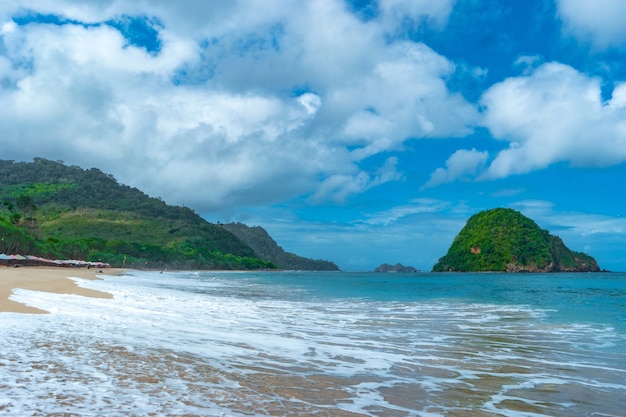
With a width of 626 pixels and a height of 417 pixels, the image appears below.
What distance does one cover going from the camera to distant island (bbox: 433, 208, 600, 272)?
168m

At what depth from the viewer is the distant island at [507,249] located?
168 m

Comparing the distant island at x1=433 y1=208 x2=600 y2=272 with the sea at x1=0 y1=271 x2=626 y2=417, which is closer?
the sea at x1=0 y1=271 x2=626 y2=417

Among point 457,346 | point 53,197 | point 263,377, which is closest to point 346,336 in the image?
point 457,346

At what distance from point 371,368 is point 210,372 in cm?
302

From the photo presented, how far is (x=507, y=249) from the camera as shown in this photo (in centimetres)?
16975

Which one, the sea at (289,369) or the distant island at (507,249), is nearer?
the sea at (289,369)

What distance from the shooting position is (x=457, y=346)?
1227 centimetres

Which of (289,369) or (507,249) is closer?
(289,369)

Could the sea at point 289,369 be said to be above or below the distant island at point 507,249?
below

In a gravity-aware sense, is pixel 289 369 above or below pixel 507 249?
below

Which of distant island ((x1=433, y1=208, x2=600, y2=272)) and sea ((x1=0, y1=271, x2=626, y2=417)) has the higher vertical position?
distant island ((x1=433, y1=208, x2=600, y2=272))

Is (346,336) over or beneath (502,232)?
beneath

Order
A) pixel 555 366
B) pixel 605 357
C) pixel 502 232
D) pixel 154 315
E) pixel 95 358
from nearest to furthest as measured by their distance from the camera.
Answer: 1. pixel 95 358
2. pixel 555 366
3. pixel 605 357
4. pixel 154 315
5. pixel 502 232

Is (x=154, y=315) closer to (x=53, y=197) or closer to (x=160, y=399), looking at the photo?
(x=160, y=399)
